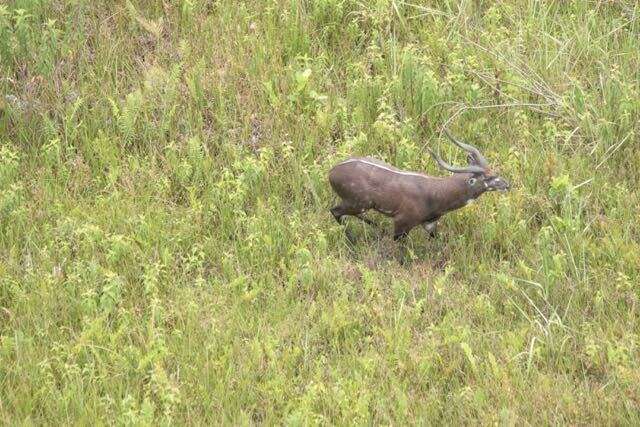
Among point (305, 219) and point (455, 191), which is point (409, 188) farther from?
point (305, 219)

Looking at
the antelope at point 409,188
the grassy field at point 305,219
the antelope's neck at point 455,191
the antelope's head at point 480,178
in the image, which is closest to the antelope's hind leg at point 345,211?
the antelope at point 409,188

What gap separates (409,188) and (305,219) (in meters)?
0.93

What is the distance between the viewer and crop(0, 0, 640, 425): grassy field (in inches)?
324

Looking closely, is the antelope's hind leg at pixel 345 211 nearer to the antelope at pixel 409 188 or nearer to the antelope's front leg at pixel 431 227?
the antelope at pixel 409 188

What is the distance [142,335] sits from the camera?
866 cm

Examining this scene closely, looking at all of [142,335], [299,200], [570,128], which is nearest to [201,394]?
[142,335]

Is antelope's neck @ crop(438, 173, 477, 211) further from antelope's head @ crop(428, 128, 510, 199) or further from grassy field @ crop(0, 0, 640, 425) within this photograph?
grassy field @ crop(0, 0, 640, 425)

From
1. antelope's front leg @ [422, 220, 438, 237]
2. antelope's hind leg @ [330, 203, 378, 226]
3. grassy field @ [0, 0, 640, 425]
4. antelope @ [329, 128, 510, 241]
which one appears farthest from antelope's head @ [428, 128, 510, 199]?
antelope's hind leg @ [330, 203, 378, 226]

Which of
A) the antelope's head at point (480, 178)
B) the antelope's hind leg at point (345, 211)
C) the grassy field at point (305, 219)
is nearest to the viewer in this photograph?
the grassy field at point (305, 219)

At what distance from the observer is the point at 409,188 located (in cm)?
959

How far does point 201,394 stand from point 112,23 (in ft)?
15.3

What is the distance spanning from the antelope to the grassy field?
0.29 meters

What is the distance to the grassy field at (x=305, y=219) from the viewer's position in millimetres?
8234

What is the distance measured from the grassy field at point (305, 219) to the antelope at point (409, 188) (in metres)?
0.29
